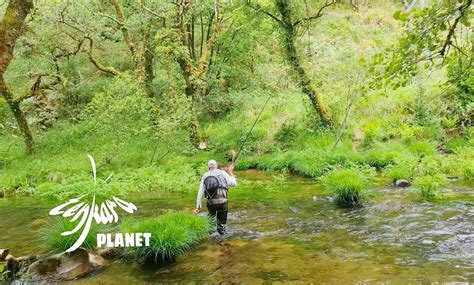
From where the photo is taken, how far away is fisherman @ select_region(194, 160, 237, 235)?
1087cm

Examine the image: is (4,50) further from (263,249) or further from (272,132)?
(272,132)

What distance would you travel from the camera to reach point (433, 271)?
A: 7527mm

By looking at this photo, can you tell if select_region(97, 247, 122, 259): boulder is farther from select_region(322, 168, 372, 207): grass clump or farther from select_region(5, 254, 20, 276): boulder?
select_region(322, 168, 372, 207): grass clump

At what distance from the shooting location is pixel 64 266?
333 inches

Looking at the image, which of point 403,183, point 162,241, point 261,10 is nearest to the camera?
point 162,241

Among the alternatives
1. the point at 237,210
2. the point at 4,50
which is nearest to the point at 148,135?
the point at 237,210

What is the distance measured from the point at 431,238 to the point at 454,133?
12429 millimetres

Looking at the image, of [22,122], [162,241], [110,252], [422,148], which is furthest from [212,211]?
[22,122]

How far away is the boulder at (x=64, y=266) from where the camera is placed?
8352mm

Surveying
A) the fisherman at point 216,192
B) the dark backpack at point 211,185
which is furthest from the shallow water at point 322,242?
the dark backpack at point 211,185

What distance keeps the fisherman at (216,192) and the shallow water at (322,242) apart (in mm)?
603

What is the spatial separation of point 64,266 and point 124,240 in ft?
4.16

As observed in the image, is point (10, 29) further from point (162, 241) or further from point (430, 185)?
point (430, 185)

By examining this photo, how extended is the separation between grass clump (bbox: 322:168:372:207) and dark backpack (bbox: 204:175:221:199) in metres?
3.83
